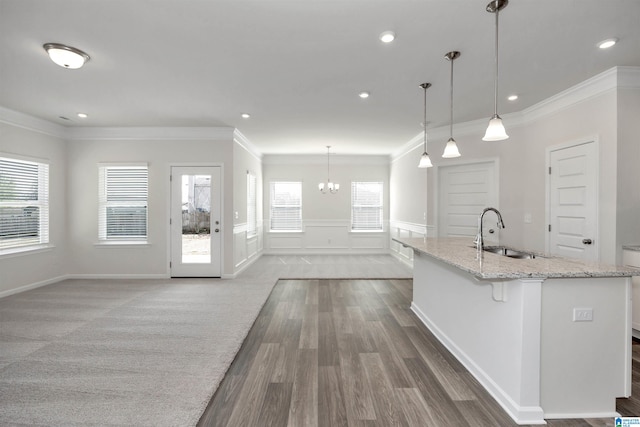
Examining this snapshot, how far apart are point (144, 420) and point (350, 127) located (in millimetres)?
4890

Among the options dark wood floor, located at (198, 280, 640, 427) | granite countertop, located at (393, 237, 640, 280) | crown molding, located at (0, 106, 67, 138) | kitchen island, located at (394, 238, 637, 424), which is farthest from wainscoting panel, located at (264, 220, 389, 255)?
kitchen island, located at (394, 238, 637, 424)

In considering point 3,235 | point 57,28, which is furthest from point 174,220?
point 57,28

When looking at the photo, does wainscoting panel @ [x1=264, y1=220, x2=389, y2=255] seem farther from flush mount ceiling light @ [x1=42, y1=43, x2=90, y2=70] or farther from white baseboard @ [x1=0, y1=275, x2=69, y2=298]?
flush mount ceiling light @ [x1=42, y1=43, x2=90, y2=70]

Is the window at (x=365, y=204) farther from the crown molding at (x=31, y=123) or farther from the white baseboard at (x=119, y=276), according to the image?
the crown molding at (x=31, y=123)

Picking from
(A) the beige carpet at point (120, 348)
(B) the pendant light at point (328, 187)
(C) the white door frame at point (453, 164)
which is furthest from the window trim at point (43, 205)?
(C) the white door frame at point (453, 164)

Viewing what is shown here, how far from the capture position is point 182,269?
573cm

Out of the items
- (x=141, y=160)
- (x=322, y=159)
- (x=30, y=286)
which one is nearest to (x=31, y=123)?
(x=141, y=160)

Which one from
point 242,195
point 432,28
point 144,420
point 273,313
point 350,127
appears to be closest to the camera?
point 144,420

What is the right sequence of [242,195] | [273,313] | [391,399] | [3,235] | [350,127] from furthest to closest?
[242,195]
[350,127]
[3,235]
[273,313]
[391,399]

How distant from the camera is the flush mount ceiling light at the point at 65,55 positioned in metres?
2.75

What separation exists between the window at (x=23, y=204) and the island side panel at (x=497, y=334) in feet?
20.0

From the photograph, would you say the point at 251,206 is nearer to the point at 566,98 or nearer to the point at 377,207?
the point at 377,207

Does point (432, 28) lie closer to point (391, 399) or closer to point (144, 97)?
point (391, 399)

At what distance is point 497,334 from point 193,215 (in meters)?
5.05
